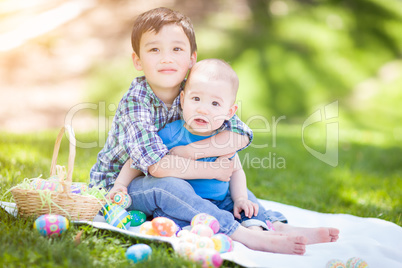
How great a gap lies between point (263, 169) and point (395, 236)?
5.59ft

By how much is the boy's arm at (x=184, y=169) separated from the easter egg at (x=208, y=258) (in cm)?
58

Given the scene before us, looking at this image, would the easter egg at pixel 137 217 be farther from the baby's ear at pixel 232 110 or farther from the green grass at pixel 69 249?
the baby's ear at pixel 232 110

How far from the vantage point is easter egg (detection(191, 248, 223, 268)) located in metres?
1.82

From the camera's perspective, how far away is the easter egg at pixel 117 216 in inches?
86.4

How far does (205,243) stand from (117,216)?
52 cm

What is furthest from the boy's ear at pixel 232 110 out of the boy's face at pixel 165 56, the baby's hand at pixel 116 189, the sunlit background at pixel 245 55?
the sunlit background at pixel 245 55

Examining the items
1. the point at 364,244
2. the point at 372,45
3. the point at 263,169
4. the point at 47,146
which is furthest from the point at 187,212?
the point at 372,45

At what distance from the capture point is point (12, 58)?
25.1ft

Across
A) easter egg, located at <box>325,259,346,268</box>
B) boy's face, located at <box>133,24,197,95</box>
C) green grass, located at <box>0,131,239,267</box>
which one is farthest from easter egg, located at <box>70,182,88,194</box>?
easter egg, located at <box>325,259,346,268</box>

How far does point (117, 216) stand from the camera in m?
2.20

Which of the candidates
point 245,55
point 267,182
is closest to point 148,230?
point 267,182

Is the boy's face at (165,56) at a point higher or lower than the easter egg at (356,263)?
higher

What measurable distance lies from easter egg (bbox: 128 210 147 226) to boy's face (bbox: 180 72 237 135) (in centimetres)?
56

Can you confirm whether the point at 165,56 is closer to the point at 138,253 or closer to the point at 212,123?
the point at 212,123
